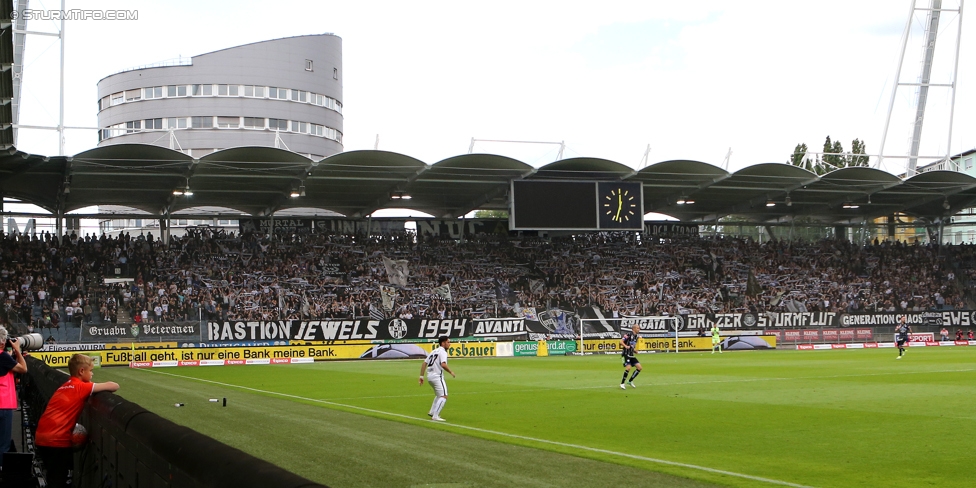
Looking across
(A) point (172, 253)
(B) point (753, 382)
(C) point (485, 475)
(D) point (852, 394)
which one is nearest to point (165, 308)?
(A) point (172, 253)

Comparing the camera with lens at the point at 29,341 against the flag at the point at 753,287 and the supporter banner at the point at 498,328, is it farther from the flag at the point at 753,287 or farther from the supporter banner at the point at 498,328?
the flag at the point at 753,287

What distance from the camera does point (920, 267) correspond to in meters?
64.1

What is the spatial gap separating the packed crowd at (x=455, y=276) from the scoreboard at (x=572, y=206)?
5732 millimetres

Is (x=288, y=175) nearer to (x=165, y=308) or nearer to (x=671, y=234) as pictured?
(x=165, y=308)

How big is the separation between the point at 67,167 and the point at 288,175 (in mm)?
10912

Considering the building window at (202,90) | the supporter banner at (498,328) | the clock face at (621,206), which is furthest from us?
the building window at (202,90)

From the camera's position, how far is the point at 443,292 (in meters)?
54.5

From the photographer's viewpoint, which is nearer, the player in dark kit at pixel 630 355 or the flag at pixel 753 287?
the player in dark kit at pixel 630 355

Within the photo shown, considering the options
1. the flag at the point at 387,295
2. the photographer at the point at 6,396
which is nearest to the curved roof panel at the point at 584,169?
the flag at the point at 387,295

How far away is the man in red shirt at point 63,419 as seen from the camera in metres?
8.87

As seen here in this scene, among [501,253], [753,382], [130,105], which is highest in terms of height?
[130,105]

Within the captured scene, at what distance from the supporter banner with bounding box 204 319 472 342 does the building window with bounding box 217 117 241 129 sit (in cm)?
5261

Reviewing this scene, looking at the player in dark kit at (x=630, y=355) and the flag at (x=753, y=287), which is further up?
the flag at (x=753, y=287)

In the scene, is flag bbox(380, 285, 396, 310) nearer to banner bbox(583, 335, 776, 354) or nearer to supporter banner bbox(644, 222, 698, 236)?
banner bbox(583, 335, 776, 354)
